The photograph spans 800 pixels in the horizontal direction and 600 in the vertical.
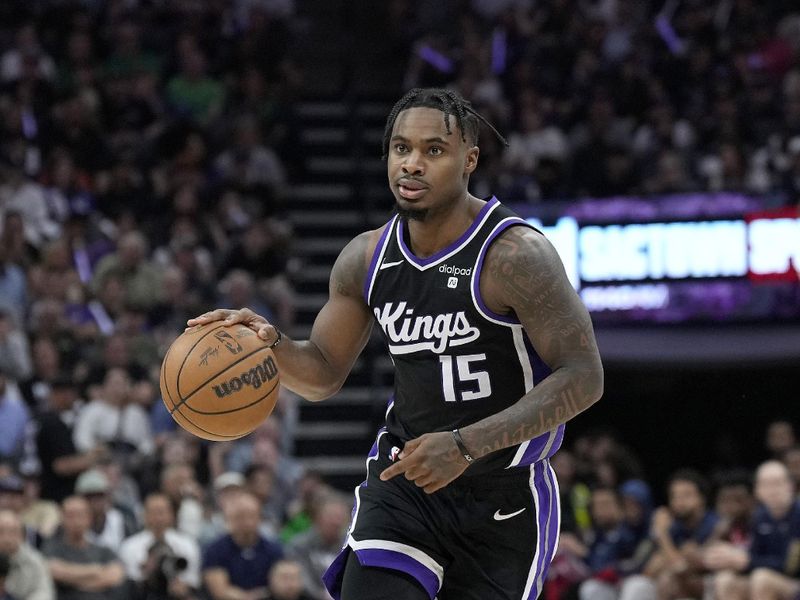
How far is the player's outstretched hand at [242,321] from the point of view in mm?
4619

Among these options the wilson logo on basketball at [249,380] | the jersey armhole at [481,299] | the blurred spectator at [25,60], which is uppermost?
the blurred spectator at [25,60]

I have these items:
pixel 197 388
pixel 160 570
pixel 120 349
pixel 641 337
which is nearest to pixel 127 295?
pixel 120 349

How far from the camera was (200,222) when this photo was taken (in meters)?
13.9

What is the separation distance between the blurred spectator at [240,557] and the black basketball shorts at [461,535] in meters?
5.03

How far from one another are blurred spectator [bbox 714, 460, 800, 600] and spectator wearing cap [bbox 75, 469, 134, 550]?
4125 millimetres

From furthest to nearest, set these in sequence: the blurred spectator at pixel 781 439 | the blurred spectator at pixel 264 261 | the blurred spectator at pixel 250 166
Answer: the blurred spectator at pixel 250 166
the blurred spectator at pixel 264 261
the blurred spectator at pixel 781 439

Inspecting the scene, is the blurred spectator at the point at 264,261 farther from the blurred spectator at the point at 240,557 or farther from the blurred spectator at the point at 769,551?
the blurred spectator at the point at 769,551

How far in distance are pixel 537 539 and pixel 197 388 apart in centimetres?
117

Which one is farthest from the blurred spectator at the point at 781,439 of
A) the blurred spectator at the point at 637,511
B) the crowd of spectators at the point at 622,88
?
the crowd of spectators at the point at 622,88

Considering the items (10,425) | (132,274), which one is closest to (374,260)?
(10,425)

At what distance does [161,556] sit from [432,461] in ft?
18.2

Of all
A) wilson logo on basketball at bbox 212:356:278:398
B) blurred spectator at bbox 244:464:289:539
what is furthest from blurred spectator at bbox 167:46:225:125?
wilson logo on basketball at bbox 212:356:278:398

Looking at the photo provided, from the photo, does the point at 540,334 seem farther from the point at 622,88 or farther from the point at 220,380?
the point at 622,88

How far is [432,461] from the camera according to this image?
157 inches
